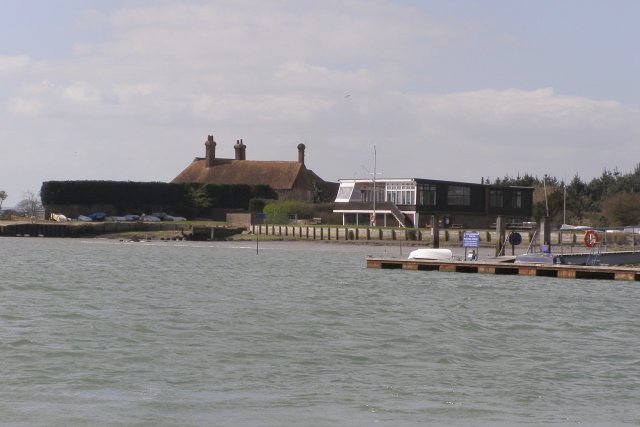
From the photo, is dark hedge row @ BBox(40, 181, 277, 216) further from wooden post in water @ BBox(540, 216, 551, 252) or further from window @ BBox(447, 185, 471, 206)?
wooden post in water @ BBox(540, 216, 551, 252)

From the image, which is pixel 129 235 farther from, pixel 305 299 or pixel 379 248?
pixel 305 299

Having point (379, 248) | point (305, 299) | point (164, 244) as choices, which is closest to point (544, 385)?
point (305, 299)

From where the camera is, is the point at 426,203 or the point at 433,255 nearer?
the point at 433,255

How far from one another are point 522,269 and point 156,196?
72.7 metres

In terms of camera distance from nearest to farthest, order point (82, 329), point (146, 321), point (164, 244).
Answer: point (82, 329)
point (146, 321)
point (164, 244)

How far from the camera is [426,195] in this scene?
100688 mm

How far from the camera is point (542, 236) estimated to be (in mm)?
60000

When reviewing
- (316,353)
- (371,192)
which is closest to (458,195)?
(371,192)

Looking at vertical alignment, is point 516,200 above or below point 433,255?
above

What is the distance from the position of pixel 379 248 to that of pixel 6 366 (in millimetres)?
64769

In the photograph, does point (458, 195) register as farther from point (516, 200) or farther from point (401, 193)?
point (516, 200)

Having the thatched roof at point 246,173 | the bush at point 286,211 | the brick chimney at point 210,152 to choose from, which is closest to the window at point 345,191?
the bush at point 286,211

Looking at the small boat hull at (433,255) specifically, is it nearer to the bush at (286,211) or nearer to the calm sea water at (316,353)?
the calm sea water at (316,353)

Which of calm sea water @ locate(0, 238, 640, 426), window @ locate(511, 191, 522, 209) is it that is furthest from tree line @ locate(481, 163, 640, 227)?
calm sea water @ locate(0, 238, 640, 426)
